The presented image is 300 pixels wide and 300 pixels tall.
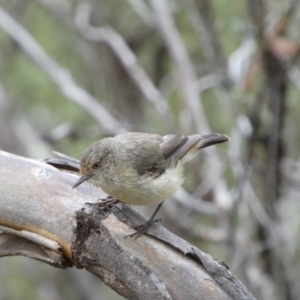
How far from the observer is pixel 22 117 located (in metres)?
8.58

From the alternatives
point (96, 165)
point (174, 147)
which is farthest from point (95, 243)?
point (174, 147)

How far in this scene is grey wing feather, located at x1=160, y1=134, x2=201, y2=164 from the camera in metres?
4.01

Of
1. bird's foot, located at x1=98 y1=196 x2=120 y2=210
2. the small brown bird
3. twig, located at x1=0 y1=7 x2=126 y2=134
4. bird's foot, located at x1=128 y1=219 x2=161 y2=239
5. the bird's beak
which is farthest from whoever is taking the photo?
twig, located at x1=0 y1=7 x2=126 y2=134

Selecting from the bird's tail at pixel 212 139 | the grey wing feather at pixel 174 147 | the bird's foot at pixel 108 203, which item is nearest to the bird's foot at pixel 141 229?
the bird's foot at pixel 108 203

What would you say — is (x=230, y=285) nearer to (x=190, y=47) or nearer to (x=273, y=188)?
(x=273, y=188)

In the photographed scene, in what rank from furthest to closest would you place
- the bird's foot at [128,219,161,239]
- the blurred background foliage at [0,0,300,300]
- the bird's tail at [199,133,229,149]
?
the blurred background foliage at [0,0,300,300] < the bird's tail at [199,133,229,149] < the bird's foot at [128,219,161,239]

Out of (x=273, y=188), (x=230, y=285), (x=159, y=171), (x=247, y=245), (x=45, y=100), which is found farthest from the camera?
(x=45, y=100)

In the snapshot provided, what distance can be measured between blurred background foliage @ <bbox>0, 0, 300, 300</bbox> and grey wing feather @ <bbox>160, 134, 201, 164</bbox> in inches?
39.5

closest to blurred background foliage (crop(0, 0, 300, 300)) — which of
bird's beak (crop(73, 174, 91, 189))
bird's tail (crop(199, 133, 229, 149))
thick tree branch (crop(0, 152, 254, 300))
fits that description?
bird's tail (crop(199, 133, 229, 149))

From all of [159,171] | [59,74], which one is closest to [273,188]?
[159,171]

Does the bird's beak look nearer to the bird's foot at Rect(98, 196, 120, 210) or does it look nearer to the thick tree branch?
the thick tree branch

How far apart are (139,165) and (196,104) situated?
2144 millimetres

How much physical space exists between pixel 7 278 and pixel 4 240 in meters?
7.14

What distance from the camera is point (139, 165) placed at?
387cm
